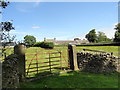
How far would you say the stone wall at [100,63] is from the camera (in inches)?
291

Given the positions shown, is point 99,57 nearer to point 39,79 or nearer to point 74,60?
point 74,60

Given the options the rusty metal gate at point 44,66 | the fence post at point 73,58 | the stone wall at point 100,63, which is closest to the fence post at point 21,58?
the rusty metal gate at point 44,66

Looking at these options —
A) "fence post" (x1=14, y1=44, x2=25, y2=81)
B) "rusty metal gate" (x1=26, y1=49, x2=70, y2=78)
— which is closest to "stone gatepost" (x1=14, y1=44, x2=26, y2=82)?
"fence post" (x1=14, y1=44, x2=25, y2=81)

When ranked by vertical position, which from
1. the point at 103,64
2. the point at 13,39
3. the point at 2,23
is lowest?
the point at 103,64

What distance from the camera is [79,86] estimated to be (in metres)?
5.02

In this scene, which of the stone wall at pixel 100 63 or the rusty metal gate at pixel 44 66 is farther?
the stone wall at pixel 100 63

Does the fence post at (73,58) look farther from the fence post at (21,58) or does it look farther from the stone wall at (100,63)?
the fence post at (21,58)

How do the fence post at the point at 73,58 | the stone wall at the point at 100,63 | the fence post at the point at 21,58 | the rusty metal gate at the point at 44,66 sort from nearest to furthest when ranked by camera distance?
the fence post at the point at 21,58 < the rusty metal gate at the point at 44,66 < the stone wall at the point at 100,63 < the fence post at the point at 73,58

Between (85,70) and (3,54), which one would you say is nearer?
(3,54)

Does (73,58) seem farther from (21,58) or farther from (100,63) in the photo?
(21,58)

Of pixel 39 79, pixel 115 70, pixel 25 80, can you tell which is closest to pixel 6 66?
pixel 25 80

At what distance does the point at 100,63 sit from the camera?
294 inches

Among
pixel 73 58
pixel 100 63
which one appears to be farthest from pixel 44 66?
pixel 100 63

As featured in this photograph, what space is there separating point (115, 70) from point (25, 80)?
18.4 ft
